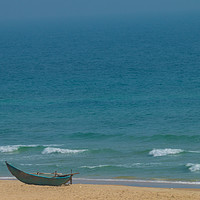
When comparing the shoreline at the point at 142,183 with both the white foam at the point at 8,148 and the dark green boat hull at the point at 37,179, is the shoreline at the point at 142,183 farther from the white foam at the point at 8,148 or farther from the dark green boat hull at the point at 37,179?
the white foam at the point at 8,148

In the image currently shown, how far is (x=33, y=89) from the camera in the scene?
233 feet

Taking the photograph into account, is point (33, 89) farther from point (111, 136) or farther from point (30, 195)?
point (30, 195)

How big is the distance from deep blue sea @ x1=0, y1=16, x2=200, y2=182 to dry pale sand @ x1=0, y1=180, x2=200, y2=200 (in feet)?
12.7

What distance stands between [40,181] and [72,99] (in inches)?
1176

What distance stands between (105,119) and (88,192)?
2274cm

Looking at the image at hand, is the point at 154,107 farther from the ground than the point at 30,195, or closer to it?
farther from the ground

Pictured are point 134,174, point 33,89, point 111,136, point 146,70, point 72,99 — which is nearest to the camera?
point 134,174

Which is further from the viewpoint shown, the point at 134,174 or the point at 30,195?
the point at 134,174

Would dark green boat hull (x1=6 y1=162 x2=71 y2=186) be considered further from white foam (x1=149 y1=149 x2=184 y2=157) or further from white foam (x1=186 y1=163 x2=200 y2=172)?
white foam (x1=149 y1=149 x2=184 y2=157)

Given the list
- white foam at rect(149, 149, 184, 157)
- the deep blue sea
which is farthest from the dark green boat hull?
white foam at rect(149, 149, 184, 157)

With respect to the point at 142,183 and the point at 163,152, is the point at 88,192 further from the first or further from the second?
the point at 163,152

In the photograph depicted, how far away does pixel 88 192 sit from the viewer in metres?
33.4

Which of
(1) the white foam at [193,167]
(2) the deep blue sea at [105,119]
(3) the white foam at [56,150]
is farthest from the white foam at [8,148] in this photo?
(1) the white foam at [193,167]

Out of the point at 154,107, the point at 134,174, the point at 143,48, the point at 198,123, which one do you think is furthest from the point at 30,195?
the point at 143,48
